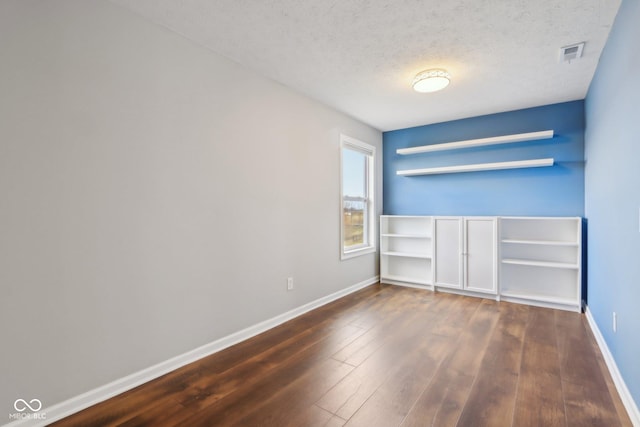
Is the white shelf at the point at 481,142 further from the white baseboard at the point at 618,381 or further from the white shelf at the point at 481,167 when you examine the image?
the white baseboard at the point at 618,381

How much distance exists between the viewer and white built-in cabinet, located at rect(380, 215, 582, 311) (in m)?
3.76

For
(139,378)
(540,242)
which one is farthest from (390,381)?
(540,242)

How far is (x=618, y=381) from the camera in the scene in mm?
1987

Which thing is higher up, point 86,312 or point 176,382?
point 86,312

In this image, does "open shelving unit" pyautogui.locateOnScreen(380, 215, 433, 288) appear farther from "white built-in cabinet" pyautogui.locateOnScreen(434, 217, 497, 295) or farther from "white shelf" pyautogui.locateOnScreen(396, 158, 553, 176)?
"white shelf" pyautogui.locateOnScreen(396, 158, 553, 176)

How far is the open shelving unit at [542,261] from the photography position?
3.66m

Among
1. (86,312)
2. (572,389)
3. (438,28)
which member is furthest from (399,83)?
(86,312)

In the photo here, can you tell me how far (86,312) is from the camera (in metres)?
1.83

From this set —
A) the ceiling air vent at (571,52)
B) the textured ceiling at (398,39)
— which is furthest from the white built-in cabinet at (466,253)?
the ceiling air vent at (571,52)

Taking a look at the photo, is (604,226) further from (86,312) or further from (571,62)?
(86,312)

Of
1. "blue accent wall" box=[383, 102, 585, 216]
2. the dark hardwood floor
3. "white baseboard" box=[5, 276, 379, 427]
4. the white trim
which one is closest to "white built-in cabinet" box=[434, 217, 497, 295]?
"blue accent wall" box=[383, 102, 585, 216]

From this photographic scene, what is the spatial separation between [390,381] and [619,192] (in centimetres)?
202

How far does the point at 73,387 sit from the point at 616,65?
4.08 metres

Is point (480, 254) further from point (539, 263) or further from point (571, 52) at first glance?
point (571, 52)
